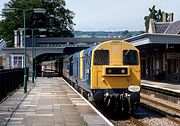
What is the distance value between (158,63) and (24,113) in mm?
37817

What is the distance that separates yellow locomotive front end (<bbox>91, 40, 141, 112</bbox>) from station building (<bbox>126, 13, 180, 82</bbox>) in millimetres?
19152

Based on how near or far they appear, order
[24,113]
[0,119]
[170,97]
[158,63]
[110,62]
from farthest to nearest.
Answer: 1. [158,63]
2. [170,97]
3. [110,62]
4. [24,113]
5. [0,119]

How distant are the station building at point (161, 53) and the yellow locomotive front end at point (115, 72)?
19152mm

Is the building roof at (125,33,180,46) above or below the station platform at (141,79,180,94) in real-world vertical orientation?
above

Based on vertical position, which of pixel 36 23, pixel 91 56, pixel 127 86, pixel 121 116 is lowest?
pixel 121 116

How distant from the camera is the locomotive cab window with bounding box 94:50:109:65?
18.4 metres

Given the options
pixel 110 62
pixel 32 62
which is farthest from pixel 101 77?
pixel 32 62

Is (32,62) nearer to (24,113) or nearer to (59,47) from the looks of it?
(59,47)

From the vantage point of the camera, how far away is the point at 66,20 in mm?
99000

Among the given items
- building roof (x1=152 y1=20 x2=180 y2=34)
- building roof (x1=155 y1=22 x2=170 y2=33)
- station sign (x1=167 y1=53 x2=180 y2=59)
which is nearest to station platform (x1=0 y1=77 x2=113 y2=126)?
station sign (x1=167 y1=53 x2=180 y2=59)

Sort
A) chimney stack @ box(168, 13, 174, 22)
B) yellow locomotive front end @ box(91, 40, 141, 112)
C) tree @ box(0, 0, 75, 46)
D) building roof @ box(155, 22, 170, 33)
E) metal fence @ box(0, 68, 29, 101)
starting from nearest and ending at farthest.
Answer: yellow locomotive front end @ box(91, 40, 141, 112), metal fence @ box(0, 68, 29, 101), building roof @ box(155, 22, 170, 33), chimney stack @ box(168, 13, 174, 22), tree @ box(0, 0, 75, 46)

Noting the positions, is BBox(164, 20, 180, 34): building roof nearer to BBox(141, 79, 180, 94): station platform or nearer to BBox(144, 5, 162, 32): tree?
BBox(141, 79, 180, 94): station platform

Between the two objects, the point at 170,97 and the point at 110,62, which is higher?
the point at 110,62

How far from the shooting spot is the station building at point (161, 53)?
126ft
